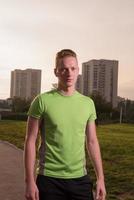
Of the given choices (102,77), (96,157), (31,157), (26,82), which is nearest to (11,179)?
(96,157)

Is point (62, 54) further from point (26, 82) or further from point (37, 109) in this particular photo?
point (26, 82)

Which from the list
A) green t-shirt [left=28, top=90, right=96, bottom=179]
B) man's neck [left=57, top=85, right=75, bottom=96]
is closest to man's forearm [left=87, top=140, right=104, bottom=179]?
green t-shirt [left=28, top=90, right=96, bottom=179]

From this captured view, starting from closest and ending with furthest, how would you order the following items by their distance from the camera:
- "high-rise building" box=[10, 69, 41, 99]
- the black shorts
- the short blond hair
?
the black shorts
the short blond hair
"high-rise building" box=[10, 69, 41, 99]

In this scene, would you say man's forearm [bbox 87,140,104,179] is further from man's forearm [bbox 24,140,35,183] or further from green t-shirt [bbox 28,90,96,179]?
man's forearm [bbox 24,140,35,183]

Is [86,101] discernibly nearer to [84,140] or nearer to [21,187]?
[84,140]

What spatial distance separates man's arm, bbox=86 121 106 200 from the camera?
3.71m

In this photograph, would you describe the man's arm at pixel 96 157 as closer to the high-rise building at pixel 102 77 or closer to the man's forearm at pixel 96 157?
the man's forearm at pixel 96 157

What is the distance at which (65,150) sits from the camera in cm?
363

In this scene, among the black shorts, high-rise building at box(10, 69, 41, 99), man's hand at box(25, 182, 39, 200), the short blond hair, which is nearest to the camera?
man's hand at box(25, 182, 39, 200)

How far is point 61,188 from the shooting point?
363 cm

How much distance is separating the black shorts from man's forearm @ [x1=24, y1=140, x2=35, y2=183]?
5.0 inches

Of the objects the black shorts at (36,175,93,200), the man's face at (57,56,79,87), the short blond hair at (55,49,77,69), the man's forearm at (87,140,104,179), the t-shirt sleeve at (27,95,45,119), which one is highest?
the short blond hair at (55,49,77,69)

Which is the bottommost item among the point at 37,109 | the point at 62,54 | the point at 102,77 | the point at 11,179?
the point at 11,179

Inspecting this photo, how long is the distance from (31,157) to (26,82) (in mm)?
169458
